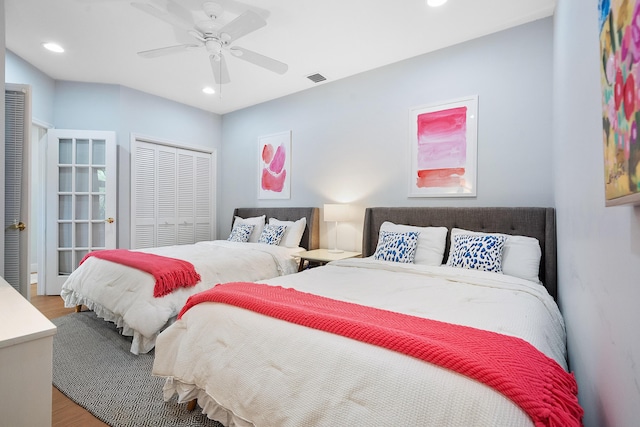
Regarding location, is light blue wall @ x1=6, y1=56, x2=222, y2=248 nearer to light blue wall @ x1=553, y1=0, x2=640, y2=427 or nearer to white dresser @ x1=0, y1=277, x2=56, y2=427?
white dresser @ x1=0, y1=277, x2=56, y2=427

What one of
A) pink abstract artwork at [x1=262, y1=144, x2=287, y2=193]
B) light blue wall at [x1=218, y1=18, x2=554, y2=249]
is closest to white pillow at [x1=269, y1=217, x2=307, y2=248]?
light blue wall at [x1=218, y1=18, x2=554, y2=249]

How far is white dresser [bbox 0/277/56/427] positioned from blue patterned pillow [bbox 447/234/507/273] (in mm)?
2470

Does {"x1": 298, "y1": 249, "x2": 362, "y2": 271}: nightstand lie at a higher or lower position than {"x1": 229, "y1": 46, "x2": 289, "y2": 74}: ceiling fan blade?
lower

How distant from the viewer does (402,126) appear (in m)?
3.45

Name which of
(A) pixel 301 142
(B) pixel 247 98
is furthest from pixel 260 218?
(B) pixel 247 98

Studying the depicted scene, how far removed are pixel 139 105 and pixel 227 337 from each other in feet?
13.6

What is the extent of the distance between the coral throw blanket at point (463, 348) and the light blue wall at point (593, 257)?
0.47 ft

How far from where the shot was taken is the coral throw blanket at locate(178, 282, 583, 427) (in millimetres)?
881

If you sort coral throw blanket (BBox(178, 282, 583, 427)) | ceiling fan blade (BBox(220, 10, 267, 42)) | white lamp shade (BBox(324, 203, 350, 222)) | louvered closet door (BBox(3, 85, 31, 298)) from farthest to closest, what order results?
white lamp shade (BBox(324, 203, 350, 222)) → louvered closet door (BBox(3, 85, 31, 298)) → ceiling fan blade (BBox(220, 10, 267, 42)) → coral throw blanket (BBox(178, 282, 583, 427))

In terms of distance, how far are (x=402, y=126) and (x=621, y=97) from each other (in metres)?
2.84

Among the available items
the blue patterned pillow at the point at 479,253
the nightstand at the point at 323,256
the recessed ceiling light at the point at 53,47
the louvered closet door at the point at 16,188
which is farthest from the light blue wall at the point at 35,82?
the blue patterned pillow at the point at 479,253

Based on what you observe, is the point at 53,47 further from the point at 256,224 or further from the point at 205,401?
the point at 205,401

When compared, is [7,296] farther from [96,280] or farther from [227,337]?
[96,280]

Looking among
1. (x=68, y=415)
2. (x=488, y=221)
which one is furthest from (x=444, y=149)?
(x=68, y=415)
